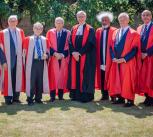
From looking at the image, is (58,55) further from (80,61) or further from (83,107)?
(83,107)

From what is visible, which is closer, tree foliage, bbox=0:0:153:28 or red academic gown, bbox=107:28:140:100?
red academic gown, bbox=107:28:140:100

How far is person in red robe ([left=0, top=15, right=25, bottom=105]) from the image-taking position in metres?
8.97

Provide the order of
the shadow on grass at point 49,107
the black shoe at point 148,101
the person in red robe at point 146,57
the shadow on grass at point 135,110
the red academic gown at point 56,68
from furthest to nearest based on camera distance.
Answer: the red academic gown at point 56,68 < the black shoe at point 148,101 < the person in red robe at point 146,57 < the shadow on grass at point 49,107 < the shadow on grass at point 135,110

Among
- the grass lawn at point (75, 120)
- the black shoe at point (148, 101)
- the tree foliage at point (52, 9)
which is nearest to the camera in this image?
the grass lawn at point (75, 120)

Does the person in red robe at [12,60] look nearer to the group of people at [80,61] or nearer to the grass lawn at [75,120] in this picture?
the group of people at [80,61]

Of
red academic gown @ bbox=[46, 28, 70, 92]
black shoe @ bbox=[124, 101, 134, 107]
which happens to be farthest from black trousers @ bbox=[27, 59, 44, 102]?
black shoe @ bbox=[124, 101, 134, 107]

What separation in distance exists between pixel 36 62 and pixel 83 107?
133 cm

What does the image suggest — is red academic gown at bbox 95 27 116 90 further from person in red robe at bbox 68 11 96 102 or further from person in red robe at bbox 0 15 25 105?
person in red robe at bbox 0 15 25 105

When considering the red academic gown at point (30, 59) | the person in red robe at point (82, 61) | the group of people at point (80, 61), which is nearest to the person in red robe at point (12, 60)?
the group of people at point (80, 61)

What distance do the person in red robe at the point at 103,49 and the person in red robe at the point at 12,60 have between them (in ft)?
5.46

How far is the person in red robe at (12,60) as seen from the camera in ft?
29.4

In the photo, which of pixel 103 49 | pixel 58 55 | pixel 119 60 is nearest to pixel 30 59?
pixel 58 55

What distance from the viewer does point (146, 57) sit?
8938 millimetres

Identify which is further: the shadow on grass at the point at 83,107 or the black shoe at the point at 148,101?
the black shoe at the point at 148,101
